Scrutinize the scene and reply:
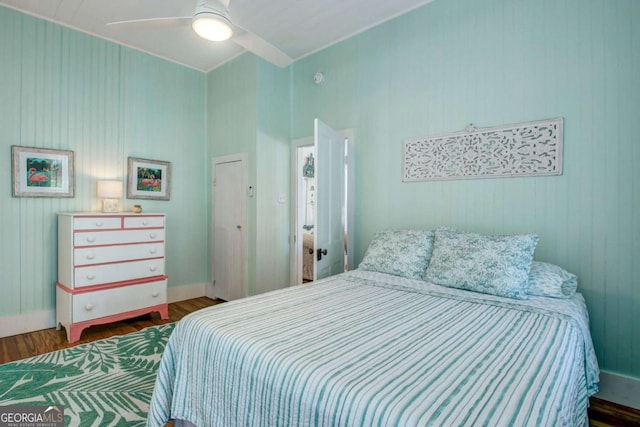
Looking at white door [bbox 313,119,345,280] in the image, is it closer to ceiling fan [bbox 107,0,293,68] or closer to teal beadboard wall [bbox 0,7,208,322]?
ceiling fan [bbox 107,0,293,68]

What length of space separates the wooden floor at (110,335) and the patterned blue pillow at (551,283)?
2.47 ft

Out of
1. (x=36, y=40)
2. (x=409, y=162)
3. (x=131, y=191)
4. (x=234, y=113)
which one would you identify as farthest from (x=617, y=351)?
(x=36, y=40)

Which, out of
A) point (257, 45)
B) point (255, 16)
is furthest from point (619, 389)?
point (255, 16)

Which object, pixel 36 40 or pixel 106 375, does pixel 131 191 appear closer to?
pixel 36 40

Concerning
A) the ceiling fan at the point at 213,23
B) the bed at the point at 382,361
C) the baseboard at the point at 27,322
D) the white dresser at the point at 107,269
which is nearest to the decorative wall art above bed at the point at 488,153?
the bed at the point at 382,361

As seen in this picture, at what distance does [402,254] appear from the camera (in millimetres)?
2395

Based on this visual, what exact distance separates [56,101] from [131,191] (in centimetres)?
111

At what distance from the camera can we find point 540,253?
2.23 meters

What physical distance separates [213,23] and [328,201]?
1604mm

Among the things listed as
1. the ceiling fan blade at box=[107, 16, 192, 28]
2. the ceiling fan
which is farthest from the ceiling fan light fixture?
the ceiling fan blade at box=[107, 16, 192, 28]

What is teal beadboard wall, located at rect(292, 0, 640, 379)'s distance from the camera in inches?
77.1

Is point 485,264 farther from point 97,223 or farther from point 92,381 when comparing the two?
point 97,223

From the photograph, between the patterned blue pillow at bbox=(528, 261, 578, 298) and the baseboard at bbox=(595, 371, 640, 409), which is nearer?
the patterned blue pillow at bbox=(528, 261, 578, 298)

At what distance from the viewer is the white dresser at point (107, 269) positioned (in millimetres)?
2869
